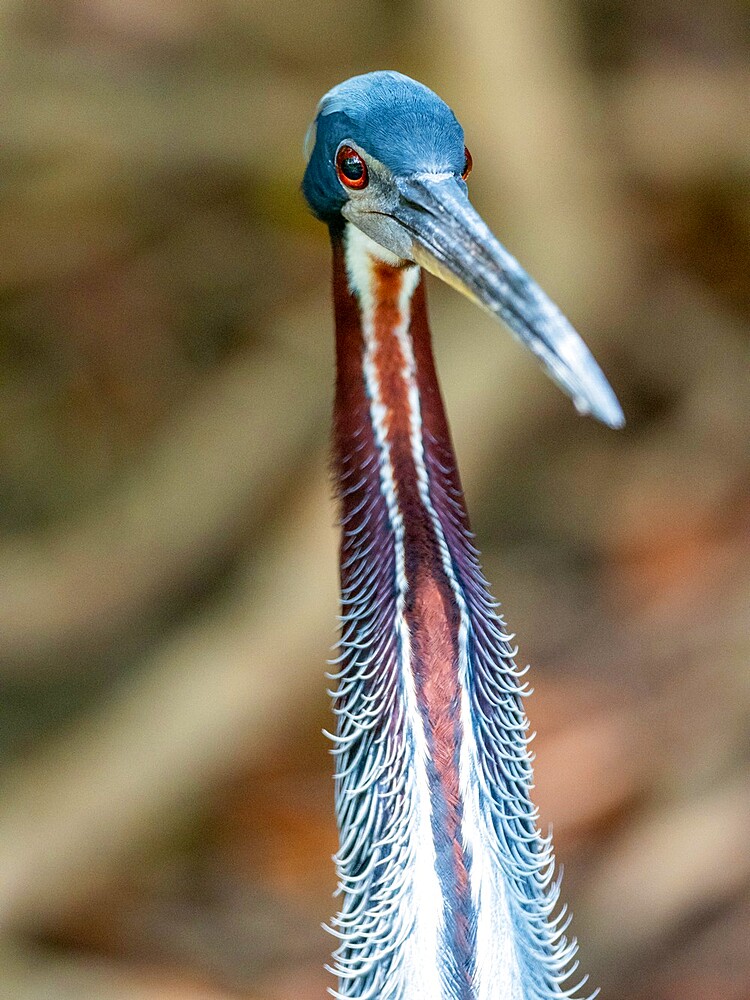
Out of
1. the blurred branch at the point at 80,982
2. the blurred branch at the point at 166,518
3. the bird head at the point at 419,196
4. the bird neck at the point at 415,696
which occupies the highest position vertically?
the blurred branch at the point at 166,518

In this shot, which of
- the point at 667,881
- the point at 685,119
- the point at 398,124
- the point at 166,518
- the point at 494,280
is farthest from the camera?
the point at 166,518

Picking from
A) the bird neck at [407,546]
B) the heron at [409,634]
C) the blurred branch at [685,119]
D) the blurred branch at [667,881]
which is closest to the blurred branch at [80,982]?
the blurred branch at [667,881]

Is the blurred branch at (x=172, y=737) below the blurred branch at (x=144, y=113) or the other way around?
below

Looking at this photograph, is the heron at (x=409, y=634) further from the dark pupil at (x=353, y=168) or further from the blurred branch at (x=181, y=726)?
the blurred branch at (x=181, y=726)

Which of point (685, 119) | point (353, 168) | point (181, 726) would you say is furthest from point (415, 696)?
point (685, 119)

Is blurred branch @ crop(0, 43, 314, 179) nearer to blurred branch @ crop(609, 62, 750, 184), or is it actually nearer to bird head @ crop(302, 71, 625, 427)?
blurred branch @ crop(609, 62, 750, 184)

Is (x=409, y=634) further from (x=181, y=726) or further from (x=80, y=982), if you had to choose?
(x=80, y=982)

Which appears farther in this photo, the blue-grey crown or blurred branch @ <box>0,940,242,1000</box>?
blurred branch @ <box>0,940,242,1000</box>

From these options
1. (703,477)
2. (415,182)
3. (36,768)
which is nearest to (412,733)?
(415,182)

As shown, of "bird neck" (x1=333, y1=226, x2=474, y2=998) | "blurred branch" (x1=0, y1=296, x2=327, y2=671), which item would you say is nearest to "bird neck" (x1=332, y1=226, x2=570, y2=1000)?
"bird neck" (x1=333, y1=226, x2=474, y2=998)
